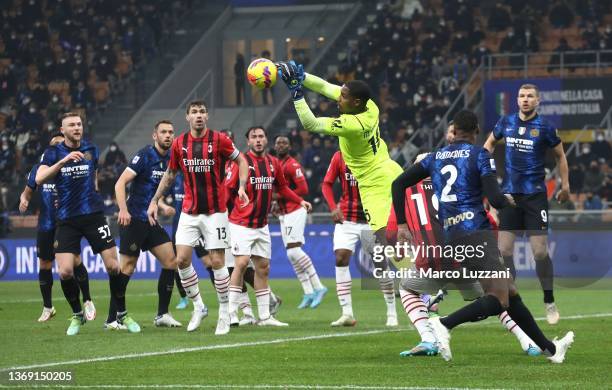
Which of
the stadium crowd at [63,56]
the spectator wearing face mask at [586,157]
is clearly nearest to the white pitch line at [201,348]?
the spectator wearing face mask at [586,157]

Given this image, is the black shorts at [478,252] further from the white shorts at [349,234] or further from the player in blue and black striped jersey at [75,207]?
the white shorts at [349,234]

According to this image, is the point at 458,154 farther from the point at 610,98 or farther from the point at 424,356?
the point at 610,98

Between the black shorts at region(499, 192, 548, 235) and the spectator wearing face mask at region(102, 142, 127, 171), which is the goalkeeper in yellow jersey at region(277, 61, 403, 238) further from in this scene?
the spectator wearing face mask at region(102, 142, 127, 171)

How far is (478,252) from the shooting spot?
9.65m

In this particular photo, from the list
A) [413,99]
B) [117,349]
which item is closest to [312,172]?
[413,99]

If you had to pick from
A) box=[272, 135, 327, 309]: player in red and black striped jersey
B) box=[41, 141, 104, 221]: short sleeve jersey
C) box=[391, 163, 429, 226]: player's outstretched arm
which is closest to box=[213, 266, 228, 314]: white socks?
box=[41, 141, 104, 221]: short sleeve jersey

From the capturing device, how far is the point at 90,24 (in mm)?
39188

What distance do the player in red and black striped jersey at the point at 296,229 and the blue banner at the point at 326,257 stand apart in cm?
439

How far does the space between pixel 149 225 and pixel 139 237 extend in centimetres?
18

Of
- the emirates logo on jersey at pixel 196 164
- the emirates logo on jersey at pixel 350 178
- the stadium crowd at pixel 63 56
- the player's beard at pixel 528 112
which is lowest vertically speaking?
the emirates logo on jersey at pixel 350 178

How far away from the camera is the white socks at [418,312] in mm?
10406

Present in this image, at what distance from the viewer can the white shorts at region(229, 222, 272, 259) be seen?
14.4 metres

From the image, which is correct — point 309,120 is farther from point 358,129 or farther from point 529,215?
point 529,215

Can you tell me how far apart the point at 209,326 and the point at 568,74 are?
63.6ft
